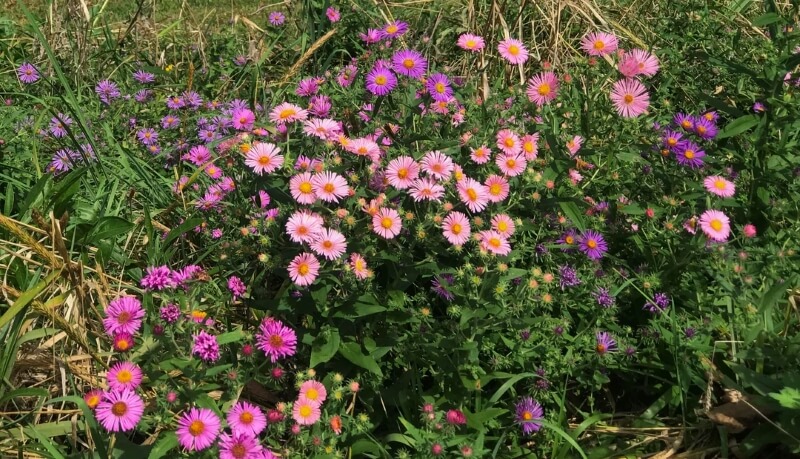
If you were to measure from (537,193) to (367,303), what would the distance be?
551mm

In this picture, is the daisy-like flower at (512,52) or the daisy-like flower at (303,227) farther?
the daisy-like flower at (512,52)

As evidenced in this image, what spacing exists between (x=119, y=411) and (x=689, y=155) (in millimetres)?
1604

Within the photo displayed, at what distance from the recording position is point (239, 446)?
1.32 m

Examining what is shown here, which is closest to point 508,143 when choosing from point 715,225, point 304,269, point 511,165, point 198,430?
point 511,165

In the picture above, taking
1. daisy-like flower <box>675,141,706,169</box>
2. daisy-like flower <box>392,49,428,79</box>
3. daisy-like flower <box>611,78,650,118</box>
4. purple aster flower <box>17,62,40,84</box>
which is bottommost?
purple aster flower <box>17,62,40,84</box>

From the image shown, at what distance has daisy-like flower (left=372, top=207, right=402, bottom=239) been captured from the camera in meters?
1.47

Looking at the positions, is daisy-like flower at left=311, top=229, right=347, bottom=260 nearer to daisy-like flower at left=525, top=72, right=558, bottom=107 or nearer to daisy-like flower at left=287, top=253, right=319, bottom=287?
daisy-like flower at left=287, top=253, right=319, bottom=287

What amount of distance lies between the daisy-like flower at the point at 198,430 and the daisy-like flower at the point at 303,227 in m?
0.41

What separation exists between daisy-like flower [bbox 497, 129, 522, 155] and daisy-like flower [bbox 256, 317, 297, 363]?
2.41 feet


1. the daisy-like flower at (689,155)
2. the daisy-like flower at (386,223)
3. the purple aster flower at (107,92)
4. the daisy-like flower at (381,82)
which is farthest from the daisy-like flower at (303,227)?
the purple aster flower at (107,92)

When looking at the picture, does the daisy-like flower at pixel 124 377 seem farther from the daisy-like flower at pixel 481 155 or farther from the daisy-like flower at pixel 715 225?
the daisy-like flower at pixel 715 225

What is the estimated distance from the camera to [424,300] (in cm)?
167

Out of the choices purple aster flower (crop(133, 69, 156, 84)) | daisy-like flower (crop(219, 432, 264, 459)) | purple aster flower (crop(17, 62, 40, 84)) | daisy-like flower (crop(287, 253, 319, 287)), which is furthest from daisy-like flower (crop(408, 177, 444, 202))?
purple aster flower (crop(17, 62, 40, 84))

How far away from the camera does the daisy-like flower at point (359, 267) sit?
4.75 feet
